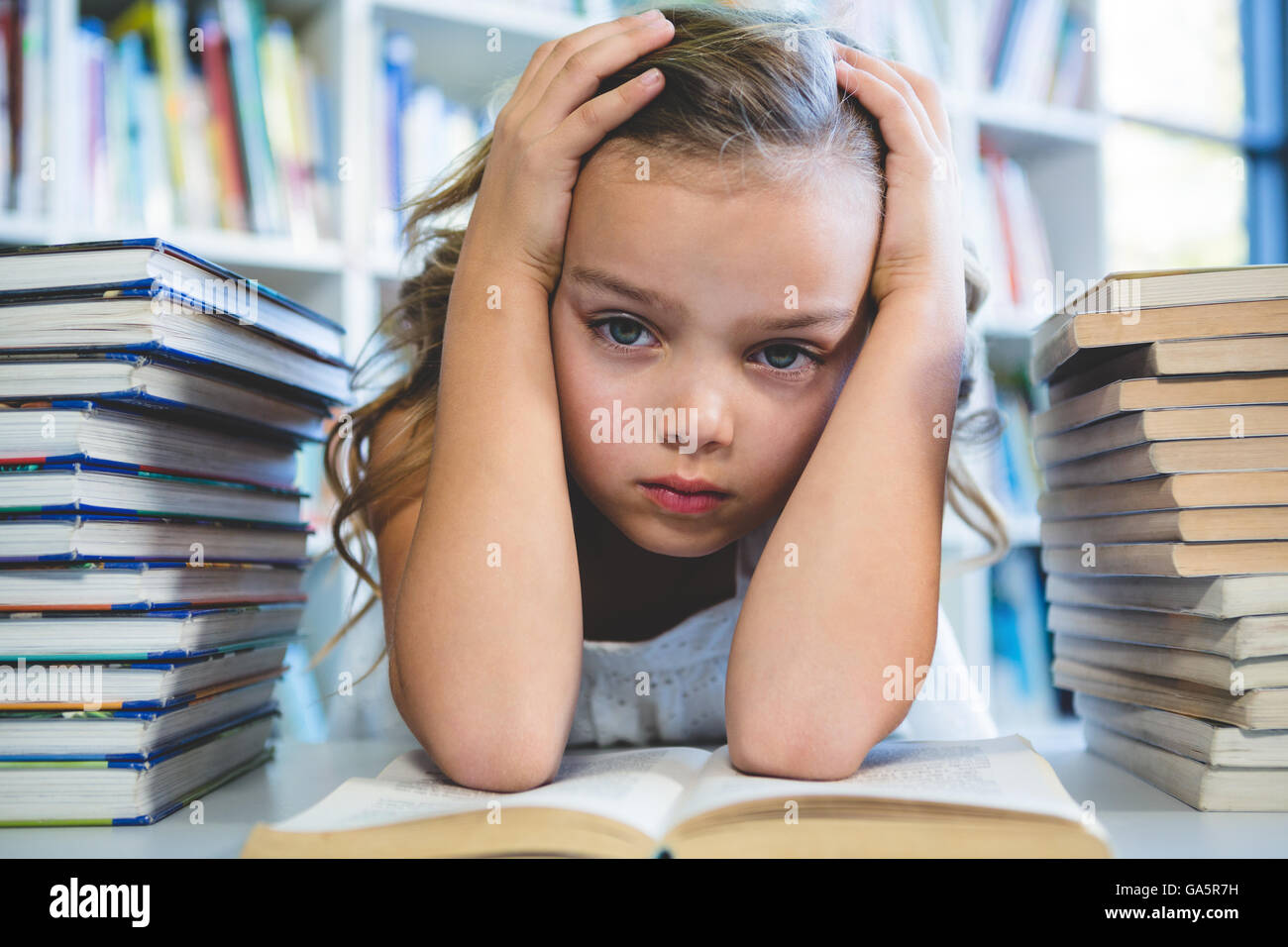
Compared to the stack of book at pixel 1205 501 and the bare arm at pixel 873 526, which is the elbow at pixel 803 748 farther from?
the stack of book at pixel 1205 501

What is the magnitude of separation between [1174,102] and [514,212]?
2.67 metres

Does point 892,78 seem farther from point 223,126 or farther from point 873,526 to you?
point 223,126

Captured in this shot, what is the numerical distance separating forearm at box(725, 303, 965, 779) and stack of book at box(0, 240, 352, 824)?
0.40 meters

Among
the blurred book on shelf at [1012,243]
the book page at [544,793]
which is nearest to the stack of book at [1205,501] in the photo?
the book page at [544,793]

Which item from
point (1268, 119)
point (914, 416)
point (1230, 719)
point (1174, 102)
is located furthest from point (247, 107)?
point (1268, 119)

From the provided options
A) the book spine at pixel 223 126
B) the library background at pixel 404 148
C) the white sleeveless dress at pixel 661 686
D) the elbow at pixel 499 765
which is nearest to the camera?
the elbow at pixel 499 765

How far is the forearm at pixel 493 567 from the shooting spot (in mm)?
631

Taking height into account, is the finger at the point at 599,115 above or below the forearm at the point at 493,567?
above

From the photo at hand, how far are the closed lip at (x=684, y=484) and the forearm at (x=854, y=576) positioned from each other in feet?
0.20

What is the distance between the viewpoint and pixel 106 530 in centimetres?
63

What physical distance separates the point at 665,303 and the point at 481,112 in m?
1.42
